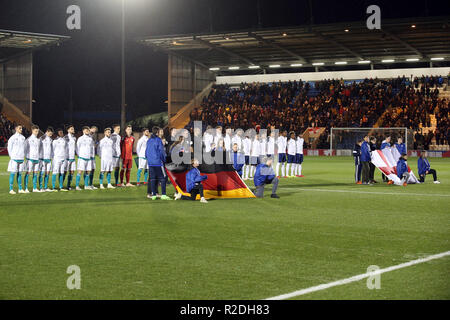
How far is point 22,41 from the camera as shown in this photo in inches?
1965

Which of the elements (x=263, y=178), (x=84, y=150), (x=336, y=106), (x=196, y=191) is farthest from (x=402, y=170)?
(x=336, y=106)

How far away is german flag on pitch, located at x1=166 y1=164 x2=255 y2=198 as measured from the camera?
52.1 feet

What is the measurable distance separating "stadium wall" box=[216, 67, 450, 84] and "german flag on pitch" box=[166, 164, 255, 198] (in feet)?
123

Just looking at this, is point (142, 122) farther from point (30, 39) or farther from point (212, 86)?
point (30, 39)

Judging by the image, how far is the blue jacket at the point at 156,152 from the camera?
15.6 meters

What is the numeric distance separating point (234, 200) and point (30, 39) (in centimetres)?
3886

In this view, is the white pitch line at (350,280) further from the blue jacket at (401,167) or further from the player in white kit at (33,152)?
the blue jacket at (401,167)

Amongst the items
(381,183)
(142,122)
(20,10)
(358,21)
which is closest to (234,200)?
(381,183)

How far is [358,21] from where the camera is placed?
40406 mm

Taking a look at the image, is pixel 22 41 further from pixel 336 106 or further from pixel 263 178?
pixel 263 178

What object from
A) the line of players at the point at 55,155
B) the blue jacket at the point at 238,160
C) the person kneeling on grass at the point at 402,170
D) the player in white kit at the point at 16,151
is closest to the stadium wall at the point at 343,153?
the person kneeling on grass at the point at 402,170

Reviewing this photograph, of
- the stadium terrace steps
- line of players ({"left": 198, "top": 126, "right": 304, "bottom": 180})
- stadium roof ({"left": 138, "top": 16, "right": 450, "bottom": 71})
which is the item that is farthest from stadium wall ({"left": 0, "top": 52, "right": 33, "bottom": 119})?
line of players ({"left": 198, "top": 126, "right": 304, "bottom": 180})

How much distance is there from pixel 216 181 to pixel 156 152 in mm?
1831

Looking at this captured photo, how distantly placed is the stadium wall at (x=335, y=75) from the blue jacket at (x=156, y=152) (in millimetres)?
38526
